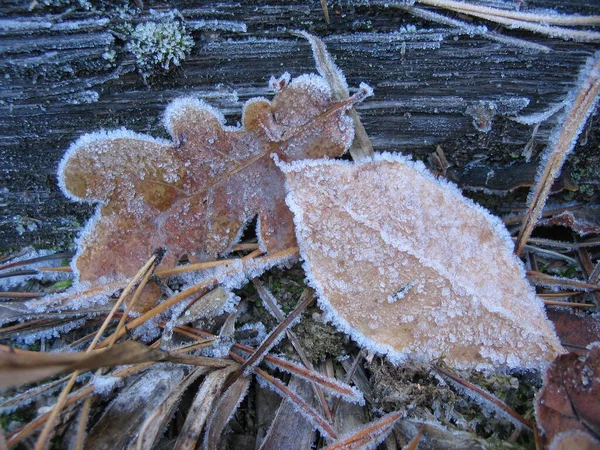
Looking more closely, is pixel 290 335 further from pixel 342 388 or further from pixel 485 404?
pixel 485 404

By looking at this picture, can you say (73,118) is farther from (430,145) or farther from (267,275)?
(430,145)

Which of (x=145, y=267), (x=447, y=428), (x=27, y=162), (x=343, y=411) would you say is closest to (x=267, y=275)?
(x=145, y=267)

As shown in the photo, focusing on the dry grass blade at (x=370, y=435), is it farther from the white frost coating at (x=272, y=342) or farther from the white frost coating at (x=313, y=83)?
the white frost coating at (x=313, y=83)

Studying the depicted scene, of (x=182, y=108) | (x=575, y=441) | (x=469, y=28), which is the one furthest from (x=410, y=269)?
(x=182, y=108)

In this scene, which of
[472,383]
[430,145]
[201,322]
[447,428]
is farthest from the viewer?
[430,145]

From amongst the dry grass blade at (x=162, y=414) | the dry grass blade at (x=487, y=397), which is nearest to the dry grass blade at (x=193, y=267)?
the dry grass blade at (x=162, y=414)

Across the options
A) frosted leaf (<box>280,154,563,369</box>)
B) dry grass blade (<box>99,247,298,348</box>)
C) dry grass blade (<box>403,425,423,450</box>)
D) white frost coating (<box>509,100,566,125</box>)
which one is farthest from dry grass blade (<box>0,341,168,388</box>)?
white frost coating (<box>509,100,566,125</box>)
